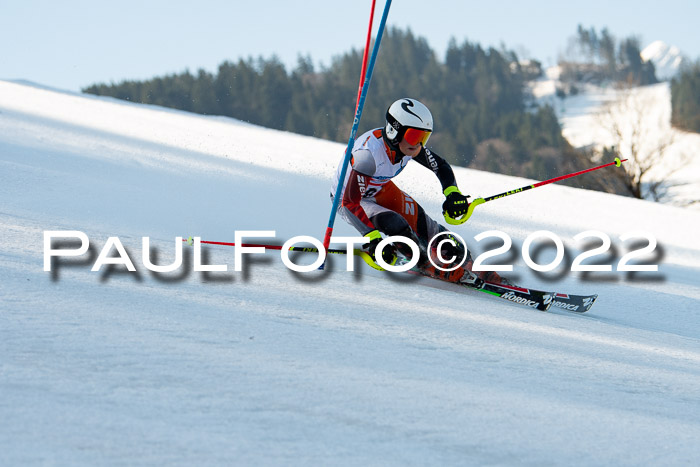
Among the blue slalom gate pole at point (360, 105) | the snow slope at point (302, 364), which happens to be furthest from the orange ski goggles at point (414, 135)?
the snow slope at point (302, 364)

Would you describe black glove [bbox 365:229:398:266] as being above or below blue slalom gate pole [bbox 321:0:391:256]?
below

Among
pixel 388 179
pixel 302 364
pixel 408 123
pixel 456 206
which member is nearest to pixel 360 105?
pixel 408 123

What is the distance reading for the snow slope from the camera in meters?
1.61

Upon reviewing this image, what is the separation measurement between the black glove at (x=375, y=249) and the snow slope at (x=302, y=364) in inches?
5.8

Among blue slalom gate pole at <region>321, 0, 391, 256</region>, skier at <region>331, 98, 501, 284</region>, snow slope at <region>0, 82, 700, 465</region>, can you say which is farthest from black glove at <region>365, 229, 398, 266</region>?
blue slalom gate pole at <region>321, 0, 391, 256</region>

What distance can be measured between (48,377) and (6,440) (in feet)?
1.03

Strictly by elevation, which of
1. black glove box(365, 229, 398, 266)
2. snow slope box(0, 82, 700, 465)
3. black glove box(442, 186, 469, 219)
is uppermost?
black glove box(442, 186, 469, 219)

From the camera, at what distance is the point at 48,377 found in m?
1.77

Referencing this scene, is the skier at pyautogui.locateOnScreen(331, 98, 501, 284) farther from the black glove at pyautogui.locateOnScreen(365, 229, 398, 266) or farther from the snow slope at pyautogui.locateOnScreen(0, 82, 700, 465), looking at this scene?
the snow slope at pyautogui.locateOnScreen(0, 82, 700, 465)

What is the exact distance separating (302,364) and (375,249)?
81.4 inches

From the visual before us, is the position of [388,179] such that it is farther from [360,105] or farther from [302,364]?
[302,364]

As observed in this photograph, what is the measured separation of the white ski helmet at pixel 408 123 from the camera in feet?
14.5

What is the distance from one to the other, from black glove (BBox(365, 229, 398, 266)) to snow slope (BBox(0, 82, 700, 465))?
0.15m

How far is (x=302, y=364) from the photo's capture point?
6.97 ft
